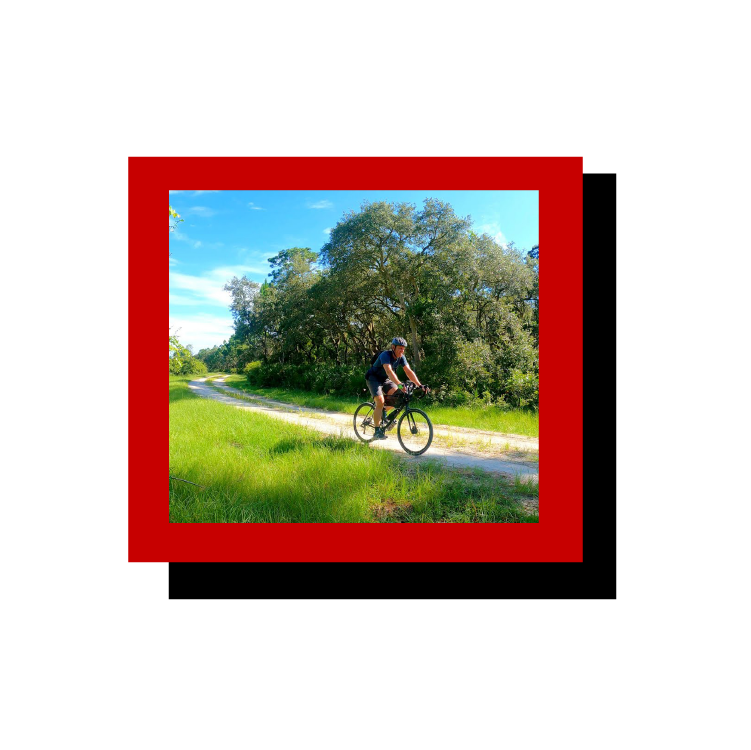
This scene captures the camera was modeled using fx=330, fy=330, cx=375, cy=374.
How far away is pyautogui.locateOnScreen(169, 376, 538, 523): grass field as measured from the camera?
3.02 m

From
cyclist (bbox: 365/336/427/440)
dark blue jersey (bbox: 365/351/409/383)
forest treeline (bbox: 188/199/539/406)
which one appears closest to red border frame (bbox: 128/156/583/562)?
forest treeline (bbox: 188/199/539/406)

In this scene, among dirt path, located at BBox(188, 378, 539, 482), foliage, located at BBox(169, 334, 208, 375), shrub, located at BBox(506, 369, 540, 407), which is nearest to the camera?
foliage, located at BBox(169, 334, 208, 375)

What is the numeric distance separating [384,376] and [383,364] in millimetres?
550

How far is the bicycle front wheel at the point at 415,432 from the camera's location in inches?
179

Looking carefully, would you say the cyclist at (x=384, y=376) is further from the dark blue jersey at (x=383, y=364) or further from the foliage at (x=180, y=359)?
the foliage at (x=180, y=359)

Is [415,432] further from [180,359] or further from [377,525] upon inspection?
[180,359]

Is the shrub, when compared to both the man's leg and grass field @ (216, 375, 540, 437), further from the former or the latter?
the man's leg

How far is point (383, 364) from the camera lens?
14.7 ft

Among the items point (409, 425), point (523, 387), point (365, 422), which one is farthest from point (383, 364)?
point (523, 387)

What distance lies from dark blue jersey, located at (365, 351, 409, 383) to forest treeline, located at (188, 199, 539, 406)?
1.12m

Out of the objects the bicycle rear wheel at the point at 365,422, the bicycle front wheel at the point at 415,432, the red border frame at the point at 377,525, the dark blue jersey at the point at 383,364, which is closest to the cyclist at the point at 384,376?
the dark blue jersey at the point at 383,364

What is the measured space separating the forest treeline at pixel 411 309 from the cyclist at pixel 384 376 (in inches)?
45.1
